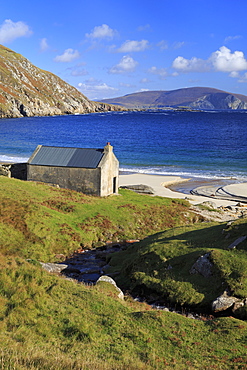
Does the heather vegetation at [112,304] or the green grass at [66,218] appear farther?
the green grass at [66,218]

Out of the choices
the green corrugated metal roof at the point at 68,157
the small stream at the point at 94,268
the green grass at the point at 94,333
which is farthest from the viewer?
the green corrugated metal roof at the point at 68,157

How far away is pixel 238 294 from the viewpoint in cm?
1703

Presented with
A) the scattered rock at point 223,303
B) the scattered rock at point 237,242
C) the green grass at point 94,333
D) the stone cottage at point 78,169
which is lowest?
the scattered rock at point 223,303

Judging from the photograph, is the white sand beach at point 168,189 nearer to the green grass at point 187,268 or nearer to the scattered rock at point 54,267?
the green grass at point 187,268

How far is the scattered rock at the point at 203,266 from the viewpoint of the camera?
19.1 m

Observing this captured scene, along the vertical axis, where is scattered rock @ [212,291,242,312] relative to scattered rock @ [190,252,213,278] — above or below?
below

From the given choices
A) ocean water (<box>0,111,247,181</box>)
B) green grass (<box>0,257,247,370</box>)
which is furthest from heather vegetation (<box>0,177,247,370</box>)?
ocean water (<box>0,111,247,181</box>)

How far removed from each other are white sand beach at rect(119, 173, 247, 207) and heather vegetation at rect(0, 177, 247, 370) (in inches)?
1023

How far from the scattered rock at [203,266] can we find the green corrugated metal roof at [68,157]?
2429 cm

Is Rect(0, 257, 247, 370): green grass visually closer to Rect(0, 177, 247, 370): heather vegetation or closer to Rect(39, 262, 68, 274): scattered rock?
Rect(0, 177, 247, 370): heather vegetation

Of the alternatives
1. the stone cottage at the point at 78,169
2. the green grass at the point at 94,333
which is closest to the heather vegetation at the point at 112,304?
the green grass at the point at 94,333

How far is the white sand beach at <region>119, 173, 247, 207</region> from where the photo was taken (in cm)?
5416

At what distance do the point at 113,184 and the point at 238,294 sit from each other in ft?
98.2

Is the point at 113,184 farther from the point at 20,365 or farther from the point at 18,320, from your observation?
the point at 20,365
